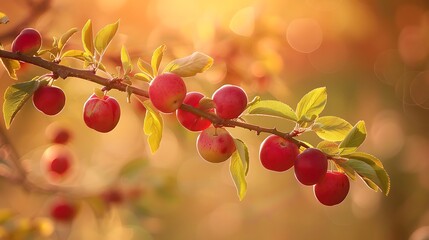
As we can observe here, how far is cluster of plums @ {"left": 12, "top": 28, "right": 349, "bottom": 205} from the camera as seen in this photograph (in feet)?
1.72

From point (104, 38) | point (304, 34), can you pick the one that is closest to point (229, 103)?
point (104, 38)

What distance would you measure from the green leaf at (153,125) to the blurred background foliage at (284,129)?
0.75 meters

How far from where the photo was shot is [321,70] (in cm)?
335

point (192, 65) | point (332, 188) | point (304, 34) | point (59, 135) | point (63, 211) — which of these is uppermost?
point (192, 65)

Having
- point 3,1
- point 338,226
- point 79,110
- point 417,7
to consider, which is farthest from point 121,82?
point 338,226

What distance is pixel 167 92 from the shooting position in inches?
20.1

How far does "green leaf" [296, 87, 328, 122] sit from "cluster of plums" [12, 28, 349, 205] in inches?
1.3

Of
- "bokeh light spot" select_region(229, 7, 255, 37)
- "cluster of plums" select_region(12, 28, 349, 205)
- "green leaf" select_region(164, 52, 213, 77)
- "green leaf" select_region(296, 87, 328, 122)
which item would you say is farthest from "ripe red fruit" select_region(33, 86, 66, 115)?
"bokeh light spot" select_region(229, 7, 255, 37)

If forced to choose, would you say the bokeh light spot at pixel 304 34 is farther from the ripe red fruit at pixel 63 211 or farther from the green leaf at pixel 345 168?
the green leaf at pixel 345 168

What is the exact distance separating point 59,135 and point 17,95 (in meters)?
0.78

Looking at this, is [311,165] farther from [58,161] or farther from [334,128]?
[58,161]

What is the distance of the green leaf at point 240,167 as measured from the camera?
54cm

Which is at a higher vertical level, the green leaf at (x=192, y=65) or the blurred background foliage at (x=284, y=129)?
the green leaf at (x=192, y=65)

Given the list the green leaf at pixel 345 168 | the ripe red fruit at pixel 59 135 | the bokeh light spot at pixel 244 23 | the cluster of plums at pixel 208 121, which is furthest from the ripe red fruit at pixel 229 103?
the ripe red fruit at pixel 59 135
